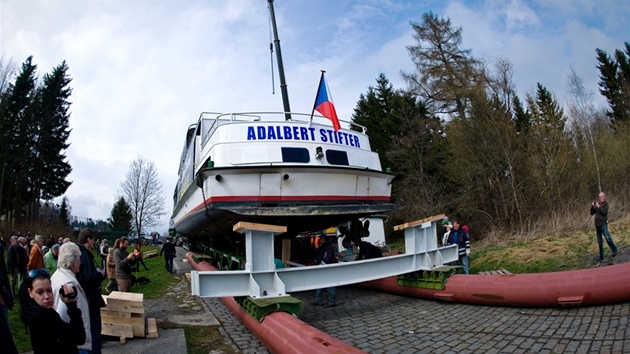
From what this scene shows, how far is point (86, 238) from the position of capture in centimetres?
466

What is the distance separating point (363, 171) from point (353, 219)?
1.27m

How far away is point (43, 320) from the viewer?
2500mm

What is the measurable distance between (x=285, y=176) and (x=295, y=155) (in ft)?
1.93

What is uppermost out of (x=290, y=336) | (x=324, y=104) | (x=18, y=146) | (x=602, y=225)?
(x=18, y=146)

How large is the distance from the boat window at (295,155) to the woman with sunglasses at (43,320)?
15.7ft

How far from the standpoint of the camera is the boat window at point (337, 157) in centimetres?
753

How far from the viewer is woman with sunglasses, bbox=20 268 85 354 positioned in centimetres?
250

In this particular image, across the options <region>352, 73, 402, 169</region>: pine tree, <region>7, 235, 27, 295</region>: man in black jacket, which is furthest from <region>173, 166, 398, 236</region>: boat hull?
<region>352, 73, 402, 169</region>: pine tree

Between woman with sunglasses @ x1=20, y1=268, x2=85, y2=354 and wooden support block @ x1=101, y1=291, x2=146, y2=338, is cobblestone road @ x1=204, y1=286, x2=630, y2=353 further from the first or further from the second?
woman with sunglasses @ x1=20, y1=268, x2=85, y2=354

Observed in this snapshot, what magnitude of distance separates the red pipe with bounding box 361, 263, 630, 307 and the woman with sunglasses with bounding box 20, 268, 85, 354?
18.5 ft

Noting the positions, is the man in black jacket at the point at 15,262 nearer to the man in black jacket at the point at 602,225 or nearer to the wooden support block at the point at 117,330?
the wooden support block at the point at 117,330

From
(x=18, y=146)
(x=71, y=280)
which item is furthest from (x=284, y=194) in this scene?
(x=18, y=146)

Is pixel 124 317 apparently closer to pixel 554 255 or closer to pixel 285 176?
pixel 285 176

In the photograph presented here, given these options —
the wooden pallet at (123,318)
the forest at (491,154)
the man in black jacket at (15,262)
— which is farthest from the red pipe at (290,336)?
the forest at (491,154)
